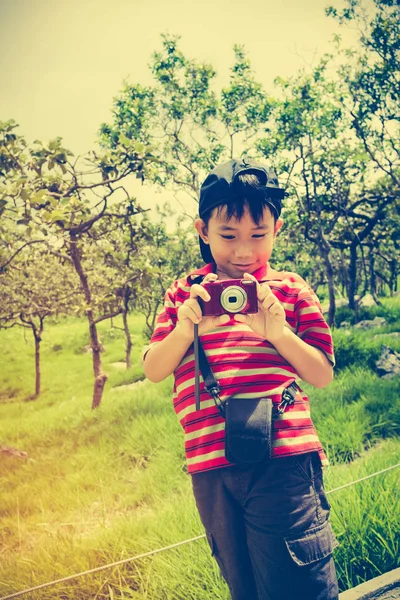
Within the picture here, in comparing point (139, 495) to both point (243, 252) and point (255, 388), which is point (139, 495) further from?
point (243, 252)

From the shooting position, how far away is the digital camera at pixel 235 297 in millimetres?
1030

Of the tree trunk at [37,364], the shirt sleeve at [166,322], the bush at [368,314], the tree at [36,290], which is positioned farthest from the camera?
the bush at [368,314]

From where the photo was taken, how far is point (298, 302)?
45.9 inches

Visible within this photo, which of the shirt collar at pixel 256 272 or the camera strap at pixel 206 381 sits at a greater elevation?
the shirt collar at pixel 256 272

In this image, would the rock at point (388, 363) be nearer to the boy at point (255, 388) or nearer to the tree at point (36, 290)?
the tree at point (36, 290)

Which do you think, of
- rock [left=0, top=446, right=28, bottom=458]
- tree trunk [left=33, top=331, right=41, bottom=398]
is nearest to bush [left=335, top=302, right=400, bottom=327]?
tree trunk [left=33, top=331, right=41, bottom=398]

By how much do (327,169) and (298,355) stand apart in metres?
8.30

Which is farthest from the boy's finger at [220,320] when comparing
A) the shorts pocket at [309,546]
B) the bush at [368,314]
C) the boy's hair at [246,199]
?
the bush at [368,314]

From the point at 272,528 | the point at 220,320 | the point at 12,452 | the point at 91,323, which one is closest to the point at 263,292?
the point at 220,320

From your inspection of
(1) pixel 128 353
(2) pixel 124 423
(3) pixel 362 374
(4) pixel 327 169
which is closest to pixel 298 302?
(2) pixel 124 423

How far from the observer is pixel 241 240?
1156 millimetres

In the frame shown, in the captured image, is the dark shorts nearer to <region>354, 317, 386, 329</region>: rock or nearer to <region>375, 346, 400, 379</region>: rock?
<region>375, 346, 400, 379</region>: rock

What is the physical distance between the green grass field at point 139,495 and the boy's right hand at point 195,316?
1.18m

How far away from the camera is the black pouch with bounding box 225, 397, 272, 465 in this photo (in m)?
1.02
